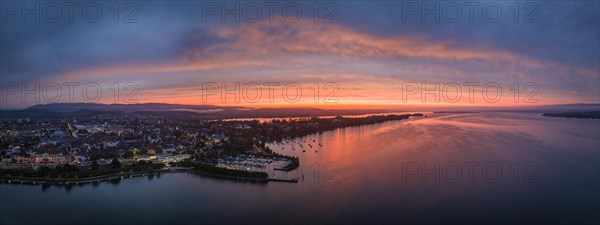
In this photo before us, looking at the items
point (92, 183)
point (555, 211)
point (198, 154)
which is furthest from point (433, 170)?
point (92, 183)

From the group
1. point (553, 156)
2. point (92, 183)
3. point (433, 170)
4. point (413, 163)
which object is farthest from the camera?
point (553, 156)

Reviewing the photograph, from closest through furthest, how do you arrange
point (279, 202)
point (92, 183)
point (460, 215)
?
point (460, 215), point (279, 202), point (92, 183)

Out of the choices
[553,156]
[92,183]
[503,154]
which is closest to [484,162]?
[503,154]

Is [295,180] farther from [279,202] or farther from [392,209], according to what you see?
[392,209]

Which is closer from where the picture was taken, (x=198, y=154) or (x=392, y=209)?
(x=392, y=209)

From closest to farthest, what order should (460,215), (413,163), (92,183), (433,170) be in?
1. (460,215)
2. (92,183)
3. (433,170)
4. (413,163)

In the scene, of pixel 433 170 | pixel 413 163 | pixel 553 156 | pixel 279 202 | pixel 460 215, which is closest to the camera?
pixel 460 215

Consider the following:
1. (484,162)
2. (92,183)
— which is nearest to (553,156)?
(484,162)

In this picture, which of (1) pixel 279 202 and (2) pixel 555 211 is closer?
(2) pixel 555 211

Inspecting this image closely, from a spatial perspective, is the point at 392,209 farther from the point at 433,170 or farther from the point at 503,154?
the point at 503,154
